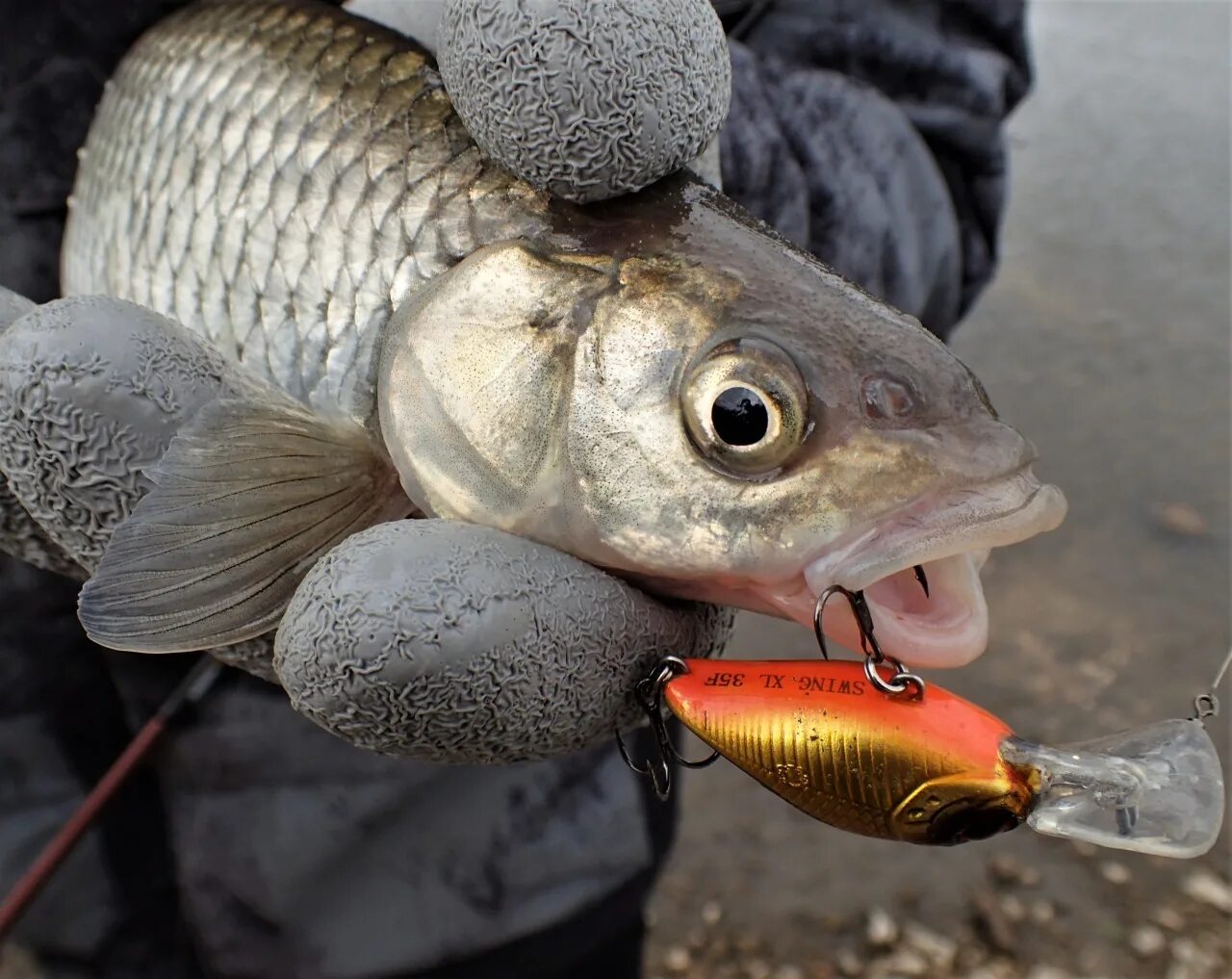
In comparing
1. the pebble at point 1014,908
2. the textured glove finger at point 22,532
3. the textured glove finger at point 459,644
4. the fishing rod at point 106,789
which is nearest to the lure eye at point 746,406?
the textured glove finger at point 459,644

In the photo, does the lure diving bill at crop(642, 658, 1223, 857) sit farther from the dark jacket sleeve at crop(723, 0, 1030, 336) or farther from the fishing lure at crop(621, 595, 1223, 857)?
the dark jacket sleeve at crop(723, 0, 1030, 336)

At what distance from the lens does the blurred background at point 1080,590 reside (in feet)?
7.60

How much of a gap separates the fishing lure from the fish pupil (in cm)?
16

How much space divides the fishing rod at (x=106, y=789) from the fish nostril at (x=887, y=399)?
37.3 inches

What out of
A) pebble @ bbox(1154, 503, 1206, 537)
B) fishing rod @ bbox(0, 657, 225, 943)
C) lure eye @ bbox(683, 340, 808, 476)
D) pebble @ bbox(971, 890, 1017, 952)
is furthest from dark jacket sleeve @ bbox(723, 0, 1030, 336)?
pebble @ bbox(1154, 503, 1206, 537)

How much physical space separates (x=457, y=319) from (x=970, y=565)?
43 centimetres

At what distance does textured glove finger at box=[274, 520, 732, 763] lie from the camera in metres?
0.75

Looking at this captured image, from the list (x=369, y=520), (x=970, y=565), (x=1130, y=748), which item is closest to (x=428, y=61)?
(x=369, y=520)

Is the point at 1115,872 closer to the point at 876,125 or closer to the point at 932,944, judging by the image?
the point at 932,944

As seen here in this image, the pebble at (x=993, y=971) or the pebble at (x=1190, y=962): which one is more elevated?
the pebble at (x=993, y=971)

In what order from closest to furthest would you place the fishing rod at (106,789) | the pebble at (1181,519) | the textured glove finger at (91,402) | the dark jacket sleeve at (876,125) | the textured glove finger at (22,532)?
1. the textured glove finger at (91,402)
2. the textured glove finger at (22,532)
3. the fishing rod at (106,789)
4. the dark jacket sleeve at (876,125)
5. the pebble at (1181,519)

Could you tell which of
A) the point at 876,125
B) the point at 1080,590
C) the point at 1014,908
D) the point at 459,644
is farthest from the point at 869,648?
the point at 1080,590

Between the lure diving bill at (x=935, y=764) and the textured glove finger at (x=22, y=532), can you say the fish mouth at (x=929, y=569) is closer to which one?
the lure diving bill at (x=935, y=764)

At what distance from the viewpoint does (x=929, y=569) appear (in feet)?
2.63
